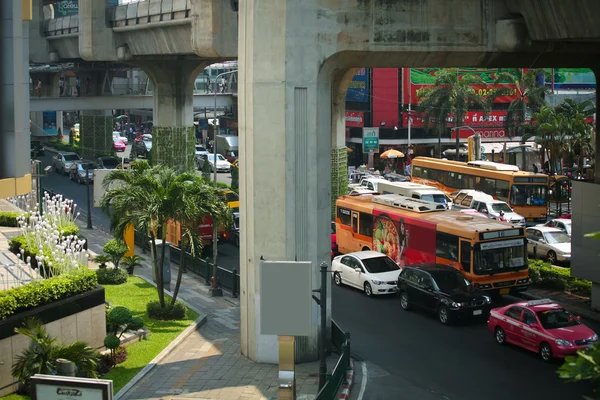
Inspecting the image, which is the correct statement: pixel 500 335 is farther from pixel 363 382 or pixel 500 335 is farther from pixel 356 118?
pixel 356 118

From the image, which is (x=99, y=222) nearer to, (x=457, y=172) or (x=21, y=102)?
(x=457, y=172)

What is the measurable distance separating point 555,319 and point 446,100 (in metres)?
45.6

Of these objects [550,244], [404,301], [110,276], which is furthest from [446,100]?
[110,276]

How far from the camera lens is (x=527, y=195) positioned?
46125mm

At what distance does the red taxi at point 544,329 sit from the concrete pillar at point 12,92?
44.0ft

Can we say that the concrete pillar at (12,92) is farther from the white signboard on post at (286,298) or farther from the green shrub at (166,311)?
the white signboard on post at (286,298)

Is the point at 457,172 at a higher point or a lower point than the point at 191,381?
higher

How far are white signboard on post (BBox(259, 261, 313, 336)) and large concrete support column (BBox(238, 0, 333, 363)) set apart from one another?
5415mm

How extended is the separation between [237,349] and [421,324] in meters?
6.23

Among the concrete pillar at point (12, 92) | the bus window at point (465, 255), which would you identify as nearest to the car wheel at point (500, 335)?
the bus window at point (465, 255)

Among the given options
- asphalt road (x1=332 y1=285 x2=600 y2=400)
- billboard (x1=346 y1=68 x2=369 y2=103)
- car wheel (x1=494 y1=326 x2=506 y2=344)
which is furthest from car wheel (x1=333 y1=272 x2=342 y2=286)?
billboard (x1=346 y1=68 x2=369 y2=103)

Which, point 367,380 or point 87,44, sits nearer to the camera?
point 367,380

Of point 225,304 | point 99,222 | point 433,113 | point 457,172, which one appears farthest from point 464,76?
point 225,304

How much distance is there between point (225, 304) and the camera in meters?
30.1
